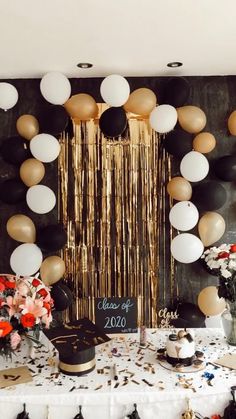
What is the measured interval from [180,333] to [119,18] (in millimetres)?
1448

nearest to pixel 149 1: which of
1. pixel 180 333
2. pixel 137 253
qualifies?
pixel 180 333

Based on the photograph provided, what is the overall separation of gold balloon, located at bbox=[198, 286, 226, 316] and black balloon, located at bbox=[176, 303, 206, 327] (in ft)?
0.28

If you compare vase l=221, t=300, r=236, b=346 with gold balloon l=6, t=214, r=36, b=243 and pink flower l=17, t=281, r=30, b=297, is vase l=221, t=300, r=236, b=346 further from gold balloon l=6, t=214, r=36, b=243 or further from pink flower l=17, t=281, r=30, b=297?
gold balloon l=6, t=214, r=36, b=243

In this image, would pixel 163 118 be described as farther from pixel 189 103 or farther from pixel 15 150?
pixel 15 150

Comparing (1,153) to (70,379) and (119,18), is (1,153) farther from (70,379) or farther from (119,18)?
(70,379)

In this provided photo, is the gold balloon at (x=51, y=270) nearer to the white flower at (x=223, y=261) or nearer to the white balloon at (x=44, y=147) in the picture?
the white balloon at (x=44, y=147)

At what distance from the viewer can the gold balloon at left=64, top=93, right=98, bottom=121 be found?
3.21m

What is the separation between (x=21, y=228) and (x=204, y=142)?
52.9 inches

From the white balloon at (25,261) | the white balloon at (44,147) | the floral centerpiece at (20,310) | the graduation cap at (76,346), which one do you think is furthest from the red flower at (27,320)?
the white balloon at (44,147)

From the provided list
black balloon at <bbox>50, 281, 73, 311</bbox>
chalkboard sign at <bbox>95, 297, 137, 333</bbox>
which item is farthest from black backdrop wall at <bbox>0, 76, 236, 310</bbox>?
chalkboard sign at <bbox>95, 297, 137, 333</bbox>

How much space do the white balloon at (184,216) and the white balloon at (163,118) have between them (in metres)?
0.51

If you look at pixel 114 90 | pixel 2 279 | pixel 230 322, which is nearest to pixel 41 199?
pixel 114 90

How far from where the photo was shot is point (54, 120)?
317 cm

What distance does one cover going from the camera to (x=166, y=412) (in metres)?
1.90
